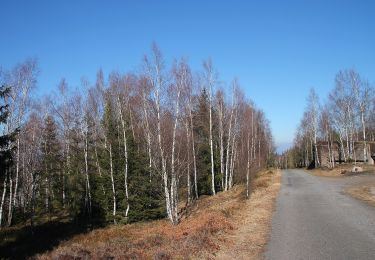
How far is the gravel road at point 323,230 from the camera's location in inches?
402

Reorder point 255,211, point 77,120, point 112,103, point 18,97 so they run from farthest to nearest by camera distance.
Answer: point 77,120 → point 112,103 → point 18,97 → point 255,211

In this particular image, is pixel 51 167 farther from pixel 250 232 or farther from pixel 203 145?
pixel 250 232

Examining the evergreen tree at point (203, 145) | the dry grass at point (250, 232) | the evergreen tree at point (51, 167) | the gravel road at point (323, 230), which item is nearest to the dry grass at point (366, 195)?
the gravel road at point (323, 230)

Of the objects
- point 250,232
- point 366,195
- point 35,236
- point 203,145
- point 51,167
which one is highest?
point 203,145

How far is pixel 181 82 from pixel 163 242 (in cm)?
1140

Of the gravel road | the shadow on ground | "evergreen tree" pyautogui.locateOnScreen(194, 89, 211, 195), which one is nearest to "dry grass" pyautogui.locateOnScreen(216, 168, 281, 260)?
the gravel road

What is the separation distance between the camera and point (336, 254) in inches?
390

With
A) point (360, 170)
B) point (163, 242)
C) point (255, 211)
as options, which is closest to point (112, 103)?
point (255, 211)

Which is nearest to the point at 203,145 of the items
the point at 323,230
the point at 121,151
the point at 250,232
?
the point at 121,151

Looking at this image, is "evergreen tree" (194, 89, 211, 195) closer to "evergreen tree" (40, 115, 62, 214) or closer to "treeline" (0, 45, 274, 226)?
"treeline" (0, 45, 274, 226)

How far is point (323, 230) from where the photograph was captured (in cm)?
1312

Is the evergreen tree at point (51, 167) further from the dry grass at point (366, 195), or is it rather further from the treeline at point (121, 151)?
the dry grass at point (366, 195)

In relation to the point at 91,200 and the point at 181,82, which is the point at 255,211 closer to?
the point at 181,82

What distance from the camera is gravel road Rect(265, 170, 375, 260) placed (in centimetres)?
1021
